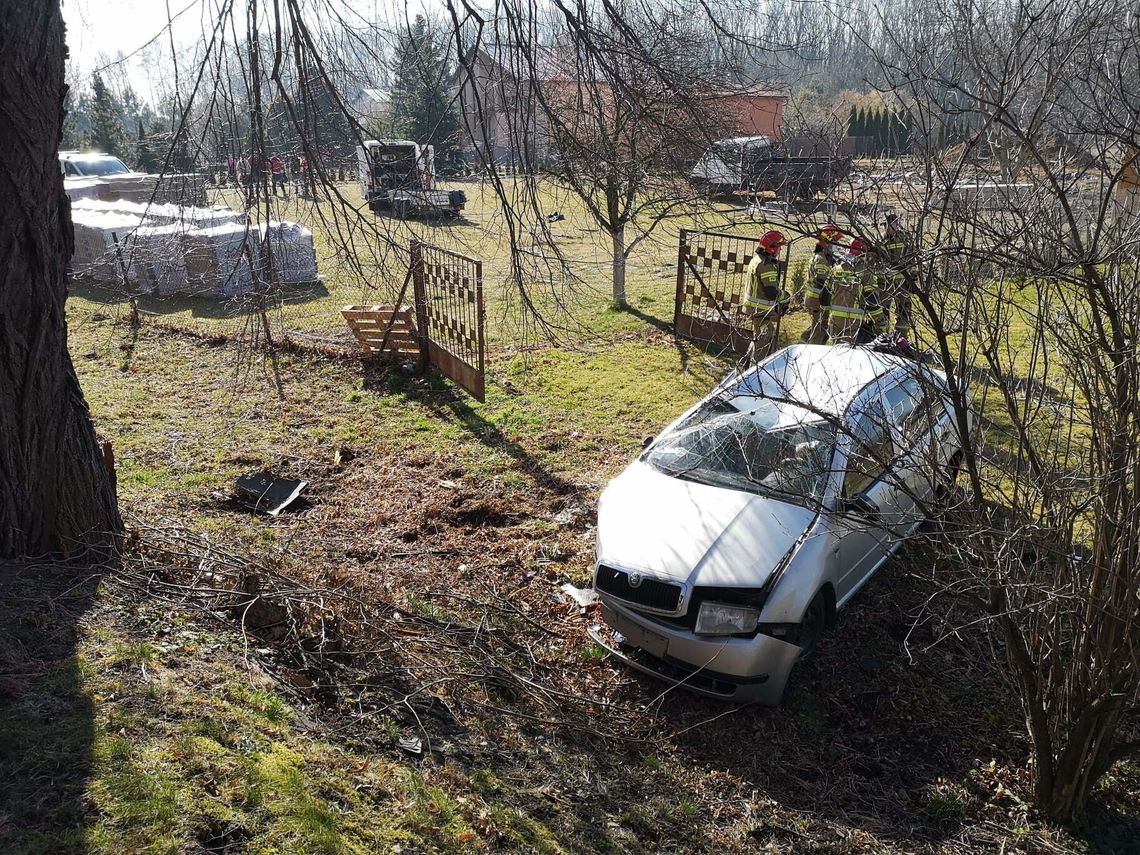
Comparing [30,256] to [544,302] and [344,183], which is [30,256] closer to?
[344,183]

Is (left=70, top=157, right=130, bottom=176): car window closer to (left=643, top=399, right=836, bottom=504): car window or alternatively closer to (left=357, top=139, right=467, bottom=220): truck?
(left=357, top=139, right=467, bottom=220): truck

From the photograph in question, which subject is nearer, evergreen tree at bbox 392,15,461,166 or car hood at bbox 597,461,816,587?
car hood at bbox 597,461,816,587

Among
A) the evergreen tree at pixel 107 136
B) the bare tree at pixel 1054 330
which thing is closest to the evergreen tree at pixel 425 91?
the bare tree at pixel 1054 330

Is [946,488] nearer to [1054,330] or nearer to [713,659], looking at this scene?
[1054,330]

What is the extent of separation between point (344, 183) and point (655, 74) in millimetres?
2409

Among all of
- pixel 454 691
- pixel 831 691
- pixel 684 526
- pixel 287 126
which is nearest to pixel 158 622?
pixel 454 691

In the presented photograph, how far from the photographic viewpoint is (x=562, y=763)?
4.23 meters

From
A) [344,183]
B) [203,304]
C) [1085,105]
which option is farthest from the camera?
[203,304]

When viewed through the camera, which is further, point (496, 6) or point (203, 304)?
point (203, 304)

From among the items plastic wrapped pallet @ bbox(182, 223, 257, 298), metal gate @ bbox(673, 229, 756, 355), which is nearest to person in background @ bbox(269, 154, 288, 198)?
metal gate @ bbox(673, 229, 756, 355)

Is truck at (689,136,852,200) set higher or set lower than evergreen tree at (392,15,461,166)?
lower

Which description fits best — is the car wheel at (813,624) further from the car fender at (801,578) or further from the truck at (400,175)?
the truck at (400,175)

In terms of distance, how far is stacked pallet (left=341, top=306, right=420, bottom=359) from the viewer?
11.1 metres

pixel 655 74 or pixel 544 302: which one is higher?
pixel 655 74
